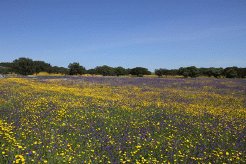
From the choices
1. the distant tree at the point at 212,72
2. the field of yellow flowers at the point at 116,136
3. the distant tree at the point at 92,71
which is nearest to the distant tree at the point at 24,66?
the distant tree at the point at 92,71

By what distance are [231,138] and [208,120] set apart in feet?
9.70

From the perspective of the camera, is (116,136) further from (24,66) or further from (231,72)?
(231,72)

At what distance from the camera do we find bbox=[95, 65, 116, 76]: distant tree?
269 feet

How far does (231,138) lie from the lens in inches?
393

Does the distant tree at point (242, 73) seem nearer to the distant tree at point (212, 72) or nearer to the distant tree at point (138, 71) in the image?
the distant tree at point (212, 72)

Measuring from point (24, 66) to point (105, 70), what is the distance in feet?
79.0

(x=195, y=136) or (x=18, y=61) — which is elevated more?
(x=18, y=61)

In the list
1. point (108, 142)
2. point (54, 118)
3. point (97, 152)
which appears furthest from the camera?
point (54, 118)

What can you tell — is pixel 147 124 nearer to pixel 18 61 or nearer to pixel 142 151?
pixel 142 151

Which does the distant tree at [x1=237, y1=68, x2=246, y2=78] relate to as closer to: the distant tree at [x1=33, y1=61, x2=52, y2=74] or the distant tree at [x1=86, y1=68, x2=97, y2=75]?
the distant tree at [x1=86, y1=68, x2=97, y2=75]

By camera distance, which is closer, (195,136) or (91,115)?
(195,136)

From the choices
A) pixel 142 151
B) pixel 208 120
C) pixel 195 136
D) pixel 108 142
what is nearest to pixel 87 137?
pixel 108 142

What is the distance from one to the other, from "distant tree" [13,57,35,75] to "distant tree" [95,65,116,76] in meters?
21.5

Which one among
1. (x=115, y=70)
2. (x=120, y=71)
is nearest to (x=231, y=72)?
(x=120, y=71)
